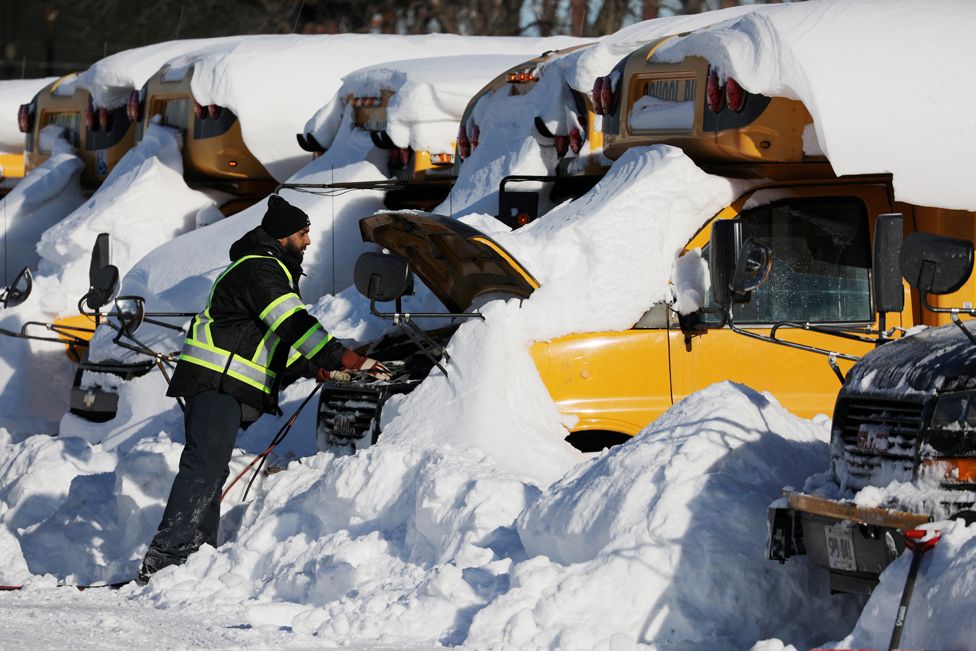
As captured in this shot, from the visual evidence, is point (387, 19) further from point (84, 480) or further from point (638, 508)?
point (638, 508)

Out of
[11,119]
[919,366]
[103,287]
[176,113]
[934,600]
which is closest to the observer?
[934,600]

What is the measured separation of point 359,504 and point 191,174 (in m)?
7.90

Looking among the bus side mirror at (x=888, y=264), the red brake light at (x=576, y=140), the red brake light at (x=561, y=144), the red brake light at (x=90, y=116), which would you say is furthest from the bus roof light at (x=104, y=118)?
the bus side mirror at (x=888, y=264)

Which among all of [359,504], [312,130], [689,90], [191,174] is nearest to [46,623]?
[359,504]

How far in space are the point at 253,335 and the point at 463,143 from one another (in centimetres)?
351

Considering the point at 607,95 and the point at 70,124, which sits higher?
the point at 607,95

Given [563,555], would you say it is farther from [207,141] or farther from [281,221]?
[207,141]

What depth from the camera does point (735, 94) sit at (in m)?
8.77

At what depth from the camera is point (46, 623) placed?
6754 mm

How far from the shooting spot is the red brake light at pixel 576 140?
1036 centimetres

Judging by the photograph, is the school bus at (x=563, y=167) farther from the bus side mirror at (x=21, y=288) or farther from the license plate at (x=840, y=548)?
the license plate at (x=840, y=548)

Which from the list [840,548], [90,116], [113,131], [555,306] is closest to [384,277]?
[555,306]

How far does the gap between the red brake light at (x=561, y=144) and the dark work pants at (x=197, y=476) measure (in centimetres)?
298

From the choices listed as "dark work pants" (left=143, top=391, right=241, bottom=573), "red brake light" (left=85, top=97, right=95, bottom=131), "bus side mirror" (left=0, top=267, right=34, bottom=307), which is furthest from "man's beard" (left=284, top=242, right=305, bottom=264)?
"red brake light" (left=85, top=97, right=95, bottom=131)
